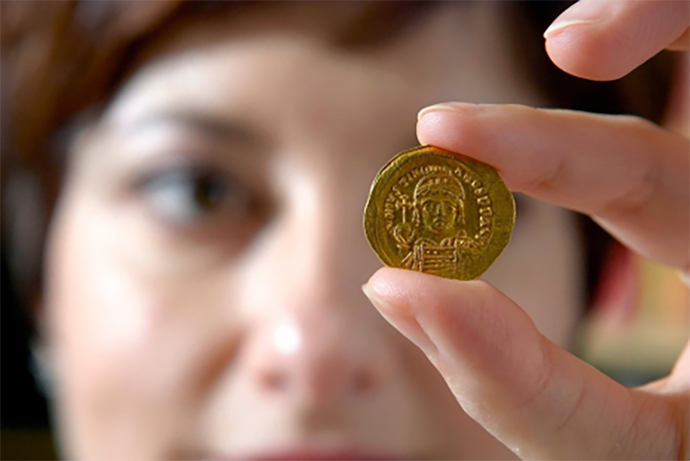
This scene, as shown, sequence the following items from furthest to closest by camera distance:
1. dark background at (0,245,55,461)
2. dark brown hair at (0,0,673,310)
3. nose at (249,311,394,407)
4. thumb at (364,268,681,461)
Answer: dark background at (0,245,55,461), dark brown hair at (0,0,673,310), nose at (249,311,394,407), thumb at (364,268,681,461)

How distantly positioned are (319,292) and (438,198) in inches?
15.5

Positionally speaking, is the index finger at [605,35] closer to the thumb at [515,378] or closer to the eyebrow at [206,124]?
the thumb at [515,378]

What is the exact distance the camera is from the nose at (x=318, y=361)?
0.87 m

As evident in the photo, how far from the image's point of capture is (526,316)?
0.47 m

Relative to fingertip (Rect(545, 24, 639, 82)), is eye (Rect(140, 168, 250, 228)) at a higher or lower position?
lower

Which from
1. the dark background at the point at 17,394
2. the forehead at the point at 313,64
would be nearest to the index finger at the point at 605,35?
the forehead at the point at 313,64

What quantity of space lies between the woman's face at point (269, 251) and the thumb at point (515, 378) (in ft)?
1.43

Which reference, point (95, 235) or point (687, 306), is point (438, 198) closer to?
point (95, 235)

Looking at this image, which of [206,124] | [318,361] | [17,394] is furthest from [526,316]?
[17,394]

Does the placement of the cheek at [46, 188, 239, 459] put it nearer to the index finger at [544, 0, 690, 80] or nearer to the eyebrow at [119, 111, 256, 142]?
the eyebrow at [119, 111, 256, 142]

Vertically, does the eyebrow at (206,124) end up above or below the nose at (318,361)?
above

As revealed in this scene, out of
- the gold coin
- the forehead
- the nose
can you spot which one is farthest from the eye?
the gold coin

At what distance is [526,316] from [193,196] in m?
0.73

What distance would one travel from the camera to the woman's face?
0.92 meters
